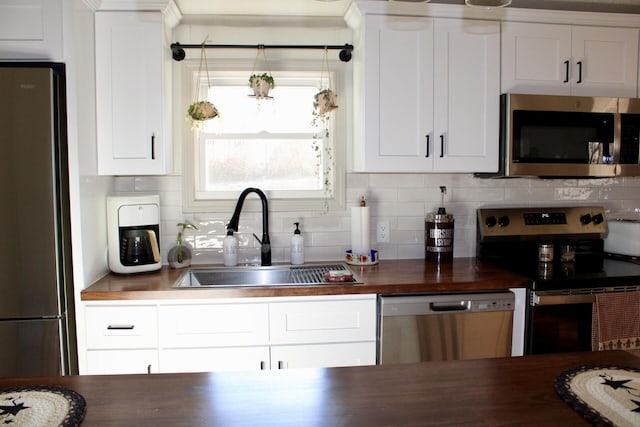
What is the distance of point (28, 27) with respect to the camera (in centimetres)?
195

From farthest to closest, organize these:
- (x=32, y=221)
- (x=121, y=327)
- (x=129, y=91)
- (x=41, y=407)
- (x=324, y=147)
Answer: (x=324, y=147) < (x=129, y=91) < (x=121, y=327) < (x=32, y=221) < (x=41, y=407)

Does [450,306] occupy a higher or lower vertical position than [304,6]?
lower

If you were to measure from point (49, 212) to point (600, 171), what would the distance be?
8.89ft

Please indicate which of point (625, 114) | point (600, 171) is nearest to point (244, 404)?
point (600, 171)

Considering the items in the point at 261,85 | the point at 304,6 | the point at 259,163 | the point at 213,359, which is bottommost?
the point at 213,359

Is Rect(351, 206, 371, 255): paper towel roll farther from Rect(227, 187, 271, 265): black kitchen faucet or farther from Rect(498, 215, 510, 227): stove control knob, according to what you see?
Rect(498, 215, 510, 227): stove control knob

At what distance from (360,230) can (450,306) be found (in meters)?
0.67

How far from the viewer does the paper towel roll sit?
2551 millimetres

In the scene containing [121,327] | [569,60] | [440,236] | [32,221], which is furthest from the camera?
[440,236]

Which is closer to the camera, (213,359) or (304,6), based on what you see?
(213,359)

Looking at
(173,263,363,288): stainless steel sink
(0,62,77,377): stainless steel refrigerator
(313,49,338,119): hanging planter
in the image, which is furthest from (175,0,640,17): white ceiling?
(173,263,363,288): stainless steel sink

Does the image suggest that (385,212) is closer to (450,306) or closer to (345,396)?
(450,306)

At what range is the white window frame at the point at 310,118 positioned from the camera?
103 inches

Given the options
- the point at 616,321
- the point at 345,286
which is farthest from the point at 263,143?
the point at 616,321
